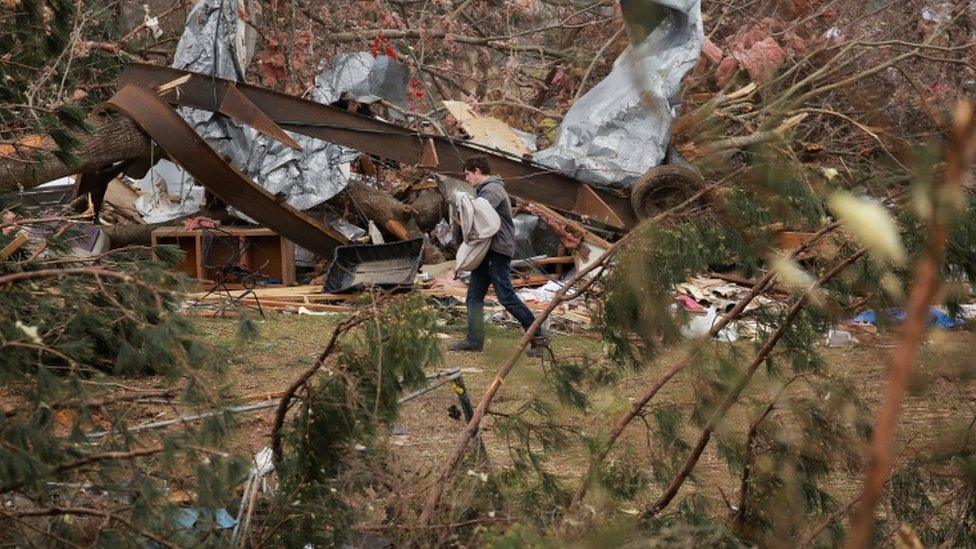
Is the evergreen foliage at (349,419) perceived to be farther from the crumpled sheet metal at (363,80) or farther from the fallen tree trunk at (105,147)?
the crumpled sheet metal at (363,80)

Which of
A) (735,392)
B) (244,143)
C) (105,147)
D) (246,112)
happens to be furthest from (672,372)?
(244,143)

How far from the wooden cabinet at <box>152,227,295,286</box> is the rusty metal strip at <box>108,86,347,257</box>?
22.0 inches

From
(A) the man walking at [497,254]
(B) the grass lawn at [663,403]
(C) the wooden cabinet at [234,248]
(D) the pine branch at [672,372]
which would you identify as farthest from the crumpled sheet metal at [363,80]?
(D) the pine branch at [672,372]

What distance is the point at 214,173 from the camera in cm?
1070

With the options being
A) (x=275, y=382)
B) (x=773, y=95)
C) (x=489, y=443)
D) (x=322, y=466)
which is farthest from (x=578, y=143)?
(x=322, y=466)

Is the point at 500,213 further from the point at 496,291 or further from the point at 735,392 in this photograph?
the point at 735,392

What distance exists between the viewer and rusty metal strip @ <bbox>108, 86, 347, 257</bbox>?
9.94 meters

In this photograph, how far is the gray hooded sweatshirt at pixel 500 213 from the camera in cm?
949

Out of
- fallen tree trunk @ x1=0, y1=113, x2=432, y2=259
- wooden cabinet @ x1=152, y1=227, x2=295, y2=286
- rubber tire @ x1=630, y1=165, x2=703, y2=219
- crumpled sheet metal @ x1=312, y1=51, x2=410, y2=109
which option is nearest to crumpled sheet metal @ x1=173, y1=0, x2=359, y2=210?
crumpled sheet metal @ x1=312, y1=51, x2=410, y2=109

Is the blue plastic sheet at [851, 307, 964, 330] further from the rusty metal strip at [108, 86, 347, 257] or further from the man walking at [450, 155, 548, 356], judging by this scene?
the rusty metal strip at [108, 86, 347, 257]

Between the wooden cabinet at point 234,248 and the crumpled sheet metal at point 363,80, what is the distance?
150cm

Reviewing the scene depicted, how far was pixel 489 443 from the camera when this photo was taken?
5.11m

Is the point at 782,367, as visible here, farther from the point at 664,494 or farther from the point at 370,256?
the point at 370,256

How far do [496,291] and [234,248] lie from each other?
3913 millimetres
